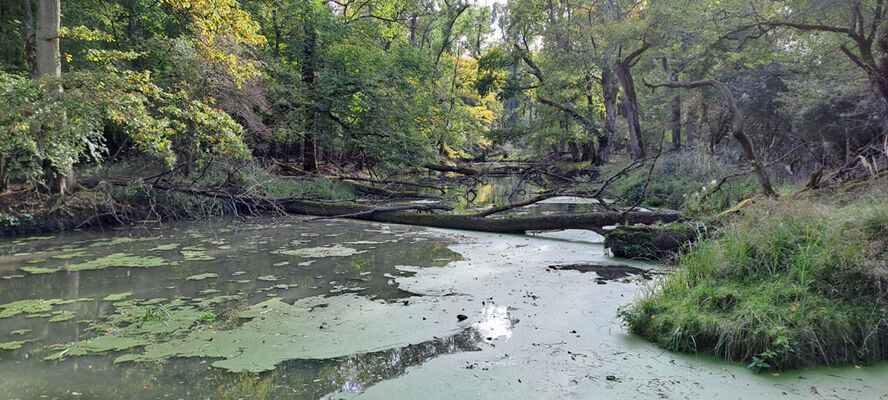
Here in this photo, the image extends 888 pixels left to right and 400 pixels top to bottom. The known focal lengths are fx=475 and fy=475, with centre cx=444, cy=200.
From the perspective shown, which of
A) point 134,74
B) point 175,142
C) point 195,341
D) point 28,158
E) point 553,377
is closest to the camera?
point 553,377

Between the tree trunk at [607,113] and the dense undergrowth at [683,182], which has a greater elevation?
the tree trunk at [607,113]

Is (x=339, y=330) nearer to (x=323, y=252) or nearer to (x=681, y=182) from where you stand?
(x=323, y=252)

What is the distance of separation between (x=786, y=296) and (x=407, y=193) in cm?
1054

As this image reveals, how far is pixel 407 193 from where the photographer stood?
13.1m

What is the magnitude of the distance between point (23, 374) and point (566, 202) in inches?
487

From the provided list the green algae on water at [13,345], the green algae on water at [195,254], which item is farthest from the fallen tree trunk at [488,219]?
the green algae on water at [13,345]

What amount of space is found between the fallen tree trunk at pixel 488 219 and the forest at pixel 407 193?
43mm

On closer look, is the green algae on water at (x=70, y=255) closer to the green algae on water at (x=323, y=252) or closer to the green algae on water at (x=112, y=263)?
the green algae on water at (x=112, y=263)

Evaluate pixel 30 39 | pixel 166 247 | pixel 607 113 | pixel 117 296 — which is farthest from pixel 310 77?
pixel 607 113

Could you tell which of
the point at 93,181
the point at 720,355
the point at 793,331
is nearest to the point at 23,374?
the point at 720,355

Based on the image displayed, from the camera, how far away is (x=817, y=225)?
3.65m

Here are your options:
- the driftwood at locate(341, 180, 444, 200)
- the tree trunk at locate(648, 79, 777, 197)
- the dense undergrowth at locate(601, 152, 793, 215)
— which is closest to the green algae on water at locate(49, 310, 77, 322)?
the tree trunk at locate(648, 79, 777, 197)

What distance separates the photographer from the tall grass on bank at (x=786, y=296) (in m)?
2.86

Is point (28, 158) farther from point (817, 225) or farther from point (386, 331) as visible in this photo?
point (817, 225)
